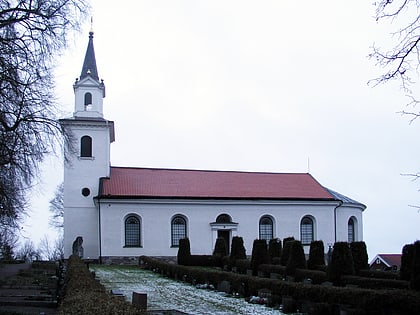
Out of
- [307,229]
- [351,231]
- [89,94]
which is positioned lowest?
[351,231]

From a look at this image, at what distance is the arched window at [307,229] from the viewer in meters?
44.6

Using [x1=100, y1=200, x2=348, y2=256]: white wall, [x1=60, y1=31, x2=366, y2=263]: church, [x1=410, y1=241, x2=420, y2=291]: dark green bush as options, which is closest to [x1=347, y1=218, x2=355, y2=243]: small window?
[x1=60, y1=31, x2=366, y2=263]: church

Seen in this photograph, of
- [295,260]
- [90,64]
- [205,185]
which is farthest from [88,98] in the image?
[295,260]

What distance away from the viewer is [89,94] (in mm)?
41562

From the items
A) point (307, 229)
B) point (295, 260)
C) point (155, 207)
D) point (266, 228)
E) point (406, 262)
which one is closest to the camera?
point (406, 262)

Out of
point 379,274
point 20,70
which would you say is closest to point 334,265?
point 379,274

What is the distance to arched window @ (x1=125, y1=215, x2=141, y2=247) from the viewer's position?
40.9 meters

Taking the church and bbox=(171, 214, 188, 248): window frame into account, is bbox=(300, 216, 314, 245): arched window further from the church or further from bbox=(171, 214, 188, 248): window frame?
bbox=(171, 214, 188, 248): window frame

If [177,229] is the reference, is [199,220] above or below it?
above

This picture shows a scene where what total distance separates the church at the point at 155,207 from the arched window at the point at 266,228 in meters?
0.08

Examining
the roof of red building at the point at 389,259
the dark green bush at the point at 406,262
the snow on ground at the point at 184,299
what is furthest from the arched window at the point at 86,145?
the roof of red building at the point at 389,259

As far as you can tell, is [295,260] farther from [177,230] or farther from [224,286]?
[177,230]

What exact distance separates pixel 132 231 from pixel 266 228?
1048cm

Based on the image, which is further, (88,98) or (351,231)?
(351,231)
